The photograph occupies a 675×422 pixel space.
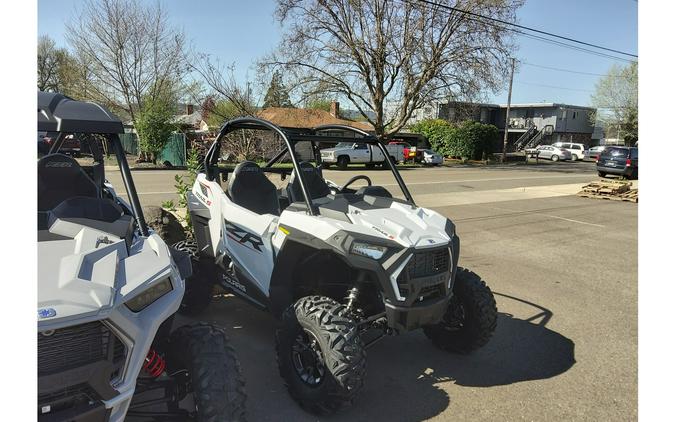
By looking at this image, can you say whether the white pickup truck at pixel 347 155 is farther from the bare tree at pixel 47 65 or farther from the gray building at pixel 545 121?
the gray building at pixel 545 121

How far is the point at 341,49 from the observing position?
28031 millimetres

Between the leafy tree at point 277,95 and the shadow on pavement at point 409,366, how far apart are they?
2153 cm

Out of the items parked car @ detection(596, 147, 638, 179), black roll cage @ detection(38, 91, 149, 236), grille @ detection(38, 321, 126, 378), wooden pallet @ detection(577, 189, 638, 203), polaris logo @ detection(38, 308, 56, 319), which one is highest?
parked car @ detection(596, 147, 638, 179)

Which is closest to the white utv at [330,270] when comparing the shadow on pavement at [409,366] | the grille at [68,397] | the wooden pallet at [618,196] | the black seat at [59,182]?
the shadow on pavement at [409,366]

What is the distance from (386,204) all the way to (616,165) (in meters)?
24.0

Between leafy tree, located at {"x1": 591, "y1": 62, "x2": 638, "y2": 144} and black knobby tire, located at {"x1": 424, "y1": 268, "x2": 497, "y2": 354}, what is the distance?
62.4m

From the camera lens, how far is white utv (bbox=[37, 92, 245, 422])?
5.88 feet

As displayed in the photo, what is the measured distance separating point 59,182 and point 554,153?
160 feet

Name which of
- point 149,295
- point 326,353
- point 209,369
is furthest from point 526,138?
point 149,295

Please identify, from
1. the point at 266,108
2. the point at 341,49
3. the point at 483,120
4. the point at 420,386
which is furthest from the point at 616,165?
the point at 483,120

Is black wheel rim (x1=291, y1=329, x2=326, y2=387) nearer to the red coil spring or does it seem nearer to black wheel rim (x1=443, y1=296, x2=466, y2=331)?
the red coil spring

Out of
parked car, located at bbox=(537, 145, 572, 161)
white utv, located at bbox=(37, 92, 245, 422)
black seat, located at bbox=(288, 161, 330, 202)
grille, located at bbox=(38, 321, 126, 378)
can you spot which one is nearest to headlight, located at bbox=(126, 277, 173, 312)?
white utv, located at bbox=(37, 92, 245, 422)

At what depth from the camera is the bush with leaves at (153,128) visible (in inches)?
969

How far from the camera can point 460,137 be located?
4066cm
